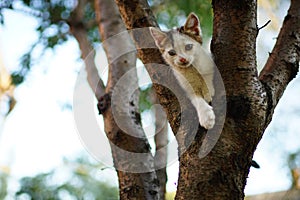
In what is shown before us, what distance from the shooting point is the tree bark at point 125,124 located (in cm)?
211

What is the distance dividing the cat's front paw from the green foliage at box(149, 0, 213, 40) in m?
1.70

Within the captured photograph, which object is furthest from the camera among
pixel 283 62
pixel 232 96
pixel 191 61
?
pixel 191 61

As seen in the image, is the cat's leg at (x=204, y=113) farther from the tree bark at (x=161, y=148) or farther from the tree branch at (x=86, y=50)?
the tree branch at (x=86, y=50)

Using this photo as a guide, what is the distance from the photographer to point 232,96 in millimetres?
1663

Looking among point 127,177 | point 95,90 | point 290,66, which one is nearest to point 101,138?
point 95,90

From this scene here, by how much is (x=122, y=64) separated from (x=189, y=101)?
0.87 metres

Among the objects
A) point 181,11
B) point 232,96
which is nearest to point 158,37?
point 232,96

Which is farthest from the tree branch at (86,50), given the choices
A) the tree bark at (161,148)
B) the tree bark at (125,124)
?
the tree bark at (161,148)

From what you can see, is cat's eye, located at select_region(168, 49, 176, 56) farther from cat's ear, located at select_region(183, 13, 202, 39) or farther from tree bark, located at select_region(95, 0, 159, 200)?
tree bark, located at select_region(95, 0, 159, 200)

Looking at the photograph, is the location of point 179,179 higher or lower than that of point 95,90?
lower

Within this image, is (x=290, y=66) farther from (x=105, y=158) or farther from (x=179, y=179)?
(x=105, y=158)

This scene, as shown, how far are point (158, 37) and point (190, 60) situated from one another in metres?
0.20

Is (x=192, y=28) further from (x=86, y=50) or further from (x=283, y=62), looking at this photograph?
(x=86, y=50)

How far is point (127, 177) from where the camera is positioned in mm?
2125
